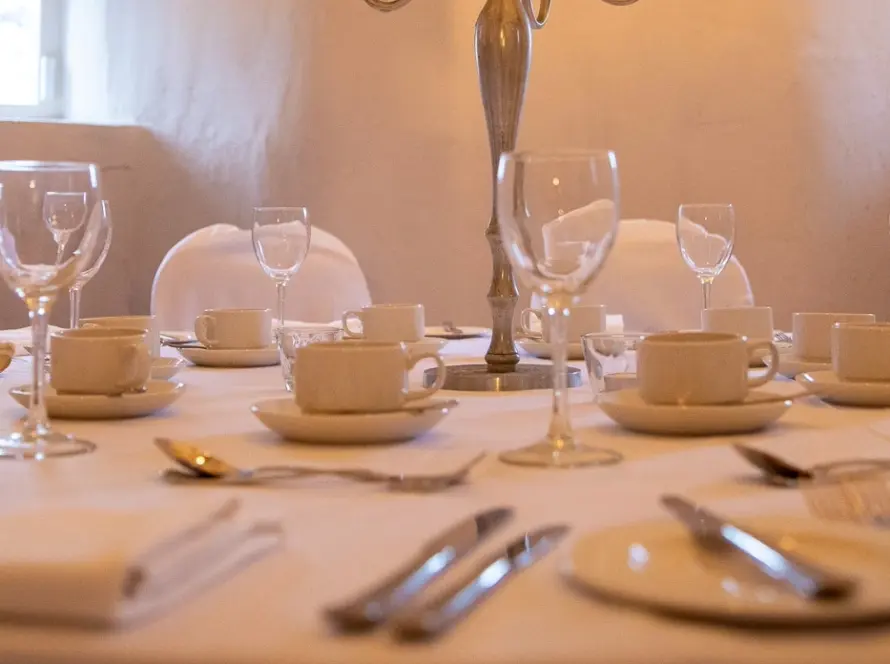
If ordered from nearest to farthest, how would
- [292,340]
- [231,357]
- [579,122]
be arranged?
[292,340] < [231,357] < [579,122]

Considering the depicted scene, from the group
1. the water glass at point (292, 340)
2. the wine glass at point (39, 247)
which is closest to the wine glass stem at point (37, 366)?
the wine glass at point (39, 247)

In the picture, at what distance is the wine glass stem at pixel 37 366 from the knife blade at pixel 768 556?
52 centimetres

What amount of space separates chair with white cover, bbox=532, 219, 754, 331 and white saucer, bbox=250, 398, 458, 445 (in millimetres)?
1560

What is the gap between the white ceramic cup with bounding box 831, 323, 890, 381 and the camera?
108 centimetres

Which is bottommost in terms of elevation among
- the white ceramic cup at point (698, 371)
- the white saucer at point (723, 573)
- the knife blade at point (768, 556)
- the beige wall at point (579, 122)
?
the white saucer at point (723, 573)

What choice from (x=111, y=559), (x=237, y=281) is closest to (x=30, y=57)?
(x=237, y=281)

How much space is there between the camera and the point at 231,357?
1532 mm

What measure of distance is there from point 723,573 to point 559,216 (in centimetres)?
35

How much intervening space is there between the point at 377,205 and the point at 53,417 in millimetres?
2579

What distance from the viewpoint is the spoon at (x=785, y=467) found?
0.74 m

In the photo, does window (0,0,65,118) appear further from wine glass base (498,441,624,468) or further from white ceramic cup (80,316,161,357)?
wine glass base (498,441,624,468)

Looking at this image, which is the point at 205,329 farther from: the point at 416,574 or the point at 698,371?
the point at 416,574

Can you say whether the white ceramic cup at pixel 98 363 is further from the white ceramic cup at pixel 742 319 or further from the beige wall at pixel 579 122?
the beige wall at pixel 579 122

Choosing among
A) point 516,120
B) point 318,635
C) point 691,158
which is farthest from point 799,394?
point 691,158
